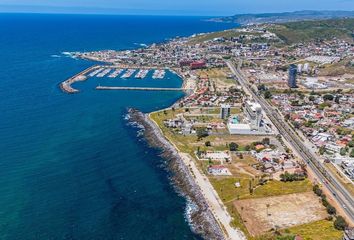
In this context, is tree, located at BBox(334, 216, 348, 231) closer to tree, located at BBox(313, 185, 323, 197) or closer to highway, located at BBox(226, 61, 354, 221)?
highway, located at BBox(226, 61, 354, 221)

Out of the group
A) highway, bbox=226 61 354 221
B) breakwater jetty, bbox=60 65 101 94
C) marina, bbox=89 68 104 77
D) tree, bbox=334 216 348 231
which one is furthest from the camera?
marina, bbox=89 68 104 77

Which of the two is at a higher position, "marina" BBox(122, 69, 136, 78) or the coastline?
the coastline

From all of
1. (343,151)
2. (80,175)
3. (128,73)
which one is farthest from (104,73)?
(343,151)

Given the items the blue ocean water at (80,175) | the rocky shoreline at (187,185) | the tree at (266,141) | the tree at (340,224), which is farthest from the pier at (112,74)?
the tree at (340,224)

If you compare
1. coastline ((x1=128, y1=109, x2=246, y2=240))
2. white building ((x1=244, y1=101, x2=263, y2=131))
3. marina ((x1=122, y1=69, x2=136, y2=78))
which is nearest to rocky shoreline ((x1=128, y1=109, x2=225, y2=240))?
coastline ((x1=128, y1=109, x2=246, y2=240))

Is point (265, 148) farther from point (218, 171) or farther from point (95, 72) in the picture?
point (95, 72)
